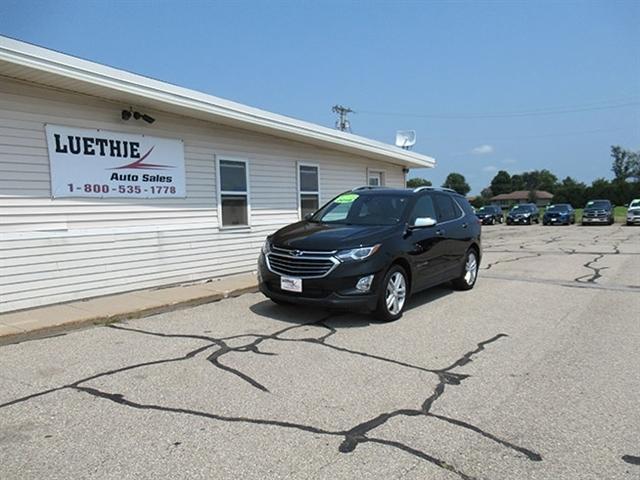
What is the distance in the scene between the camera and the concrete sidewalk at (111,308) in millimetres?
5941

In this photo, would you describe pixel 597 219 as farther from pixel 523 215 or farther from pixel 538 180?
pixel 538 180

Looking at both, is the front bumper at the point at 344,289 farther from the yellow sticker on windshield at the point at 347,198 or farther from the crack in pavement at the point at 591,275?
the crack in pavement at the point at 591,275

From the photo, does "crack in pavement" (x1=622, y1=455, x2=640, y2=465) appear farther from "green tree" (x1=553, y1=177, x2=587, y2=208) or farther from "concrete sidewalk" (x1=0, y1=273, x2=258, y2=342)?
"green tree" (x1=553, y1=177, x2=587, y2=208)

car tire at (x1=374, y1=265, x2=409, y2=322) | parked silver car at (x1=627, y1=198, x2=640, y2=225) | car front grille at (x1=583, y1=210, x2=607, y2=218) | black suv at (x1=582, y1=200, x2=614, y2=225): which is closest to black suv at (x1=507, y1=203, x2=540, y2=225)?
black suv at (x1=582, y1=200, x2=614, y2=225)

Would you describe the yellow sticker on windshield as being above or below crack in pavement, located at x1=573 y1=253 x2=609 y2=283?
above

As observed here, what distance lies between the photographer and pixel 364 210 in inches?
297

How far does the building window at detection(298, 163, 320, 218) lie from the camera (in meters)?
12.3

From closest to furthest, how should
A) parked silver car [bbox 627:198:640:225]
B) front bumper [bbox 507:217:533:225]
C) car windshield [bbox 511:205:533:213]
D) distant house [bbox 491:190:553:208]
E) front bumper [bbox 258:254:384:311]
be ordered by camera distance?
front bumper [bbox 258:254:384:311], parked silver car [bbox 627:198:640:225], front bumper [bbox 507:217:533:225], car windshield [bbox 511:205:533:213], distant house [bbox 491:190:553:208]

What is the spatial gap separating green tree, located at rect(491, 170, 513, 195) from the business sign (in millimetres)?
140029

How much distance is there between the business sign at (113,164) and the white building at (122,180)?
17 millimetres

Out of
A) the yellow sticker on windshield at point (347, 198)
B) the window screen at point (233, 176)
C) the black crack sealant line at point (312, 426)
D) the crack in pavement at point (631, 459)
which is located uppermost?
the window screen at point (233, 176)

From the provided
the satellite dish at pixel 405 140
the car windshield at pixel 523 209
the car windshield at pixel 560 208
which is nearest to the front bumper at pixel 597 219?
the car windshield at pixel 560 208

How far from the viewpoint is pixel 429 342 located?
18.5 ft

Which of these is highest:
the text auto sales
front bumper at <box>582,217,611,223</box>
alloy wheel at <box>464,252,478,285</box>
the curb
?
the text auto sales
